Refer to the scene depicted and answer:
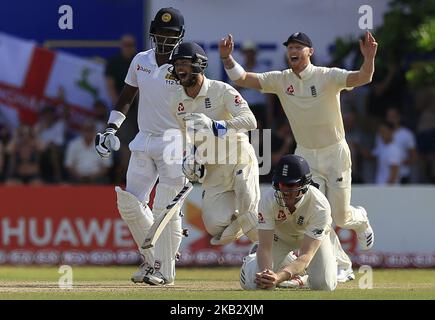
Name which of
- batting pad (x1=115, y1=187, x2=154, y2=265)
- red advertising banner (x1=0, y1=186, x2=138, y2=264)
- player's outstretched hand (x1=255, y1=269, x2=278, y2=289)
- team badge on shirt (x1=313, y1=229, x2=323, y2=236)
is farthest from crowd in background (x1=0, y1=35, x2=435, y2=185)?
player's outstretched hand (x1=255, y1=269, x2=278, y2=289)

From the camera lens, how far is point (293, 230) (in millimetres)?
10578

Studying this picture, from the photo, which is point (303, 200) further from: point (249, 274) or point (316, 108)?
point (316, 108)

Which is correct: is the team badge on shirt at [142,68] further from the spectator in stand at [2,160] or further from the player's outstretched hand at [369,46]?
the spectator in stand at [2,160]

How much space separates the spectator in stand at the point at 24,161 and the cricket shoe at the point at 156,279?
6134 millimetres

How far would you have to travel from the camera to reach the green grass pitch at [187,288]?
966 centimetres

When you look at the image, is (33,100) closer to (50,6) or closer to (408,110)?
(50,6)

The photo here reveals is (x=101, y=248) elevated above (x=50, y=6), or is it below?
below

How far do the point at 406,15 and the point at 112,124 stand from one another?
6.71m

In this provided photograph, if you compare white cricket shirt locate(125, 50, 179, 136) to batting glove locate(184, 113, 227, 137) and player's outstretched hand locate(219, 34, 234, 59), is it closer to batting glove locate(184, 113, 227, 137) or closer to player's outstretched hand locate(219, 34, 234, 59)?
player's outstretched hand locate(219, 34, 234, 59)

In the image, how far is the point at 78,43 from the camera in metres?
17.8

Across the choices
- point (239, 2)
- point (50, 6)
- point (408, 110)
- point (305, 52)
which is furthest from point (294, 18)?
point (305, 52)

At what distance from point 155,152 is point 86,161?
5.71 metres

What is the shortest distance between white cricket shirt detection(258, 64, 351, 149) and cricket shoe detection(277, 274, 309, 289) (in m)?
1.52

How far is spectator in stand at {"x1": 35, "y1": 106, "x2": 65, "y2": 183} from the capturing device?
17141 millimetres
